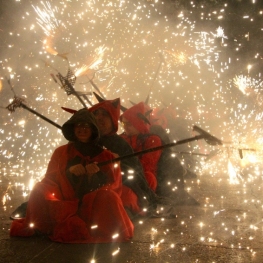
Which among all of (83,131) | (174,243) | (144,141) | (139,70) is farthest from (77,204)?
(139,70)

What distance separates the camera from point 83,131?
3691 millimetres

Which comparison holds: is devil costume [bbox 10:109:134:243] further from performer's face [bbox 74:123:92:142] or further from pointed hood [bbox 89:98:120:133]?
pointed hood [bbox 89:98:120:133]

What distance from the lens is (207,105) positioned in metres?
17.1

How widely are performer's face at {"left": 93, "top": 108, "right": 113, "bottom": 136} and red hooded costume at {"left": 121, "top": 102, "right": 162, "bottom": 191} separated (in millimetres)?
1321

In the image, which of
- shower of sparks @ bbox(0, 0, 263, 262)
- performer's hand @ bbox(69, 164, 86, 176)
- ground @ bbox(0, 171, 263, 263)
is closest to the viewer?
ground @ bbox(0, 171, 263, 263)

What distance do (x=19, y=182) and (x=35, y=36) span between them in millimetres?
6629

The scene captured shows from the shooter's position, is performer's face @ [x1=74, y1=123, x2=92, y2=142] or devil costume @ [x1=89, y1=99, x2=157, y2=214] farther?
devil costume @ [x1=89, y1=99, x2=157, y2=214]

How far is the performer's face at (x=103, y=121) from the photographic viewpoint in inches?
175

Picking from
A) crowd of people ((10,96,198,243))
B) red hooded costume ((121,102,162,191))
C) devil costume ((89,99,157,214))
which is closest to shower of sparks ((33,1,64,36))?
red hooded costume ((121,102,162,191))

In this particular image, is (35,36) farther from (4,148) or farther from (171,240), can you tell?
(171,240)

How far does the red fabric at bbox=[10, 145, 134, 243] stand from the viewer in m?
3.25

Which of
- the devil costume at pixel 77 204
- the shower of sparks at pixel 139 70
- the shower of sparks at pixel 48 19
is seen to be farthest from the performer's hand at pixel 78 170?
the shower of sparks at pixel 48 19

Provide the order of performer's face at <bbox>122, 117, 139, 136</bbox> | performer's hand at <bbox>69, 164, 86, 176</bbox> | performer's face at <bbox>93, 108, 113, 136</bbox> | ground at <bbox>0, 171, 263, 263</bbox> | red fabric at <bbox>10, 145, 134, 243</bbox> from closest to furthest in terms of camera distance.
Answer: ground at <bbox>0, 171, 263, 263</bbox>
red fabric at <bbox>10, 145, 134, 243</bbox>
performer's hand at <bbox>69, 164, 86, 176</bbox>
performer's face at <bbox>93, 108, 113, 136</bbox>
performer's face at <bbox>122, 117, 139, 136</bbox>

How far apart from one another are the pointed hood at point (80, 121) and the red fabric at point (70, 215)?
361 millimetres
